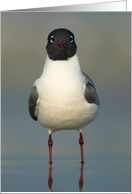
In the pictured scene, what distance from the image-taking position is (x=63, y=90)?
5.45 m

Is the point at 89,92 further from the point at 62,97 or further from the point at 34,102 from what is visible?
the point at 34,102

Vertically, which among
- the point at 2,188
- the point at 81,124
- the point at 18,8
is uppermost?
the point at 18,8

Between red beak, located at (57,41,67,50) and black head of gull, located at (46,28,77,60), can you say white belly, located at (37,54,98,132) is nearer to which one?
black head of gull, located at (46,28,77,60)

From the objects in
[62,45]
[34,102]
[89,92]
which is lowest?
[34,102]

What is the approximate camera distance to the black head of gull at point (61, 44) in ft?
18.0

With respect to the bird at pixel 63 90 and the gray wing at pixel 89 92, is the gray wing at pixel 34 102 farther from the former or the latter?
the gray wing at pixel 89 92

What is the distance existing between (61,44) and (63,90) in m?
0.67

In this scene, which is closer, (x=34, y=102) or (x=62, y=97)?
(x=62, y=97)

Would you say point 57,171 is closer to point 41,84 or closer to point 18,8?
point 41,84

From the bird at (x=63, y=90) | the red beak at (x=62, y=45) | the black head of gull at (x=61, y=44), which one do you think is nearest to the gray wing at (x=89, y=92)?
the bird at (x=63, y=90)

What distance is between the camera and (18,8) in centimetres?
498

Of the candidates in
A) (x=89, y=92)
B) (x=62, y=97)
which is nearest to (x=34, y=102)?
(x=62, y=97)

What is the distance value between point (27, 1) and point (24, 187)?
7.98 ft

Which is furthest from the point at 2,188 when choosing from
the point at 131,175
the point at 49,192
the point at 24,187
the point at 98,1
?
the point at 98,1
